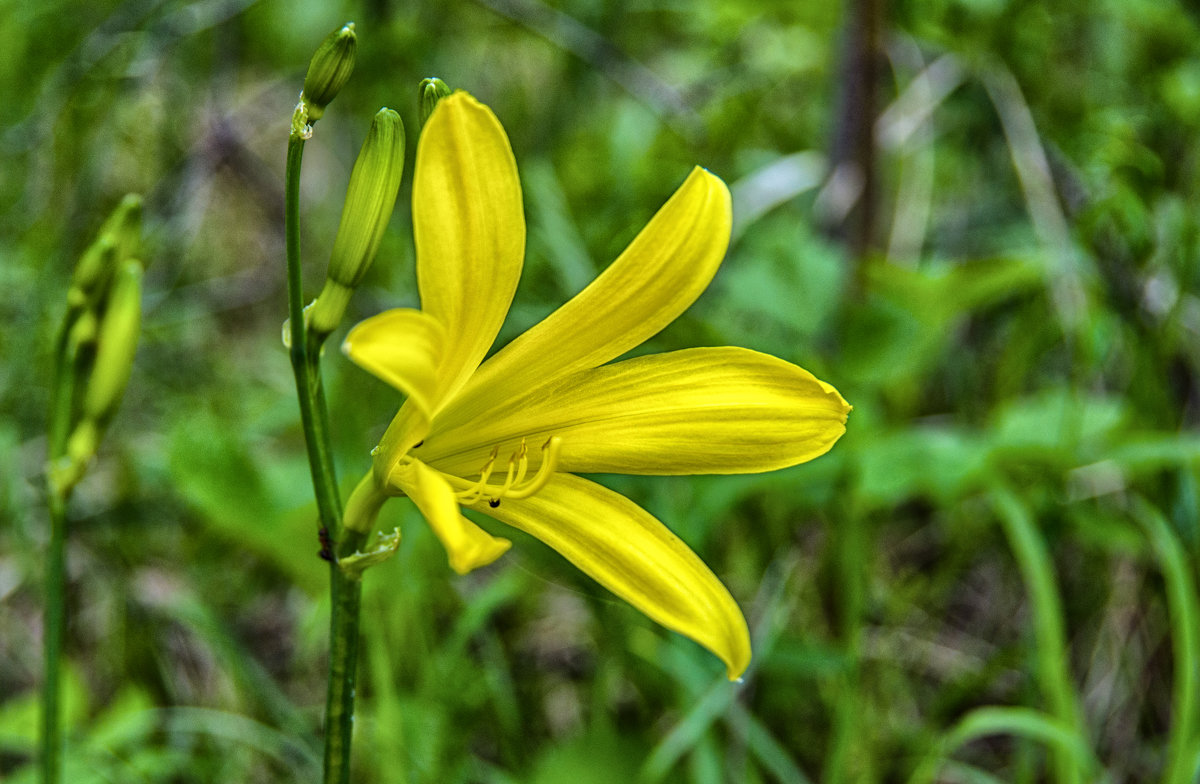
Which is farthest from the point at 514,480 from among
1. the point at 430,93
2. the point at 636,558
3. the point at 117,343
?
the point at 117,343

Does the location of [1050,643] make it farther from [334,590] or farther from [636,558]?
[334,590]

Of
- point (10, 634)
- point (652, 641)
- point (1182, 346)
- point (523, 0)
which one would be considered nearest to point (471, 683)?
point (652, 641)

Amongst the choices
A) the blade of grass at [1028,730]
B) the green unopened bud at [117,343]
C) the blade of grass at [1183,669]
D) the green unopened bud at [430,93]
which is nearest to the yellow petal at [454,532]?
the green unopened bud at [430,93]

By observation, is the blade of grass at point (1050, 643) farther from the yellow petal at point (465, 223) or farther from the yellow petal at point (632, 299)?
the yellow petal at point (465, 223)

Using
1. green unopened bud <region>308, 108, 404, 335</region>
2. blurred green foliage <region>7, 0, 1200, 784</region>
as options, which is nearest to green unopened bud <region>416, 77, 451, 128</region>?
green unopened bud <region>308, 108, 404, 335</region>

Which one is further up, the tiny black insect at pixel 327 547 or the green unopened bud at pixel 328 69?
the green unopened bud at pixel 328 69
